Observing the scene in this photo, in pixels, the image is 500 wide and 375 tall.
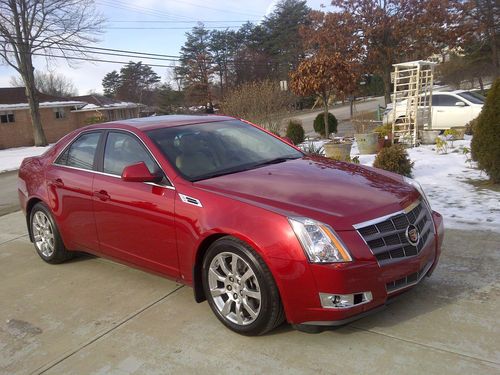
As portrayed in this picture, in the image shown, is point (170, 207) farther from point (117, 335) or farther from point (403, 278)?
point (403, 278)

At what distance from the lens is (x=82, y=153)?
4.94 m

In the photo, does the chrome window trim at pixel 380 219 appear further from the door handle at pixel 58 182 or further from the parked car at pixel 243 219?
the door handle at pixel 58 182

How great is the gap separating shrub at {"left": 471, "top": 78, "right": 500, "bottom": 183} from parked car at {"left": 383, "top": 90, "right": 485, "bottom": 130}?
28.8ft

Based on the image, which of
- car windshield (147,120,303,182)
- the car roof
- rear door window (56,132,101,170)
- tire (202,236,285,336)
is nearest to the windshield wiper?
car windshield (147,120,303,182)

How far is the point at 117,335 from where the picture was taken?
365cm

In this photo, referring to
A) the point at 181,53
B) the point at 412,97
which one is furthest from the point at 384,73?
the point at 181,53

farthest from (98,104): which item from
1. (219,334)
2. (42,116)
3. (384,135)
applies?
(219,334)

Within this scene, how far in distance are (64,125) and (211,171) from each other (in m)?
42.6

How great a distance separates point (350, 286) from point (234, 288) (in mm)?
865

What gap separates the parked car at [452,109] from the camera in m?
15.9

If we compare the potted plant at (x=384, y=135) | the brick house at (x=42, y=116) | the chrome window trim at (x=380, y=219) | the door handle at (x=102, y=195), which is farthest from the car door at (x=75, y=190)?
the brick house at (x=42, y=116)

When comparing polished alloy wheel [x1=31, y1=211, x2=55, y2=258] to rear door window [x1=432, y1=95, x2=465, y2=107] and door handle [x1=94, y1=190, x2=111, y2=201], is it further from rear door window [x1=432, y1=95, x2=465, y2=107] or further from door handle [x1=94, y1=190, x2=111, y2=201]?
rear door window [x1=432, y1=95, x2=465, y2=107]

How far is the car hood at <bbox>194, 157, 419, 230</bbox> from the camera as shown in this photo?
3189 millimetres

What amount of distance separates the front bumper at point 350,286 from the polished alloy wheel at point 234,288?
296 millimetres
